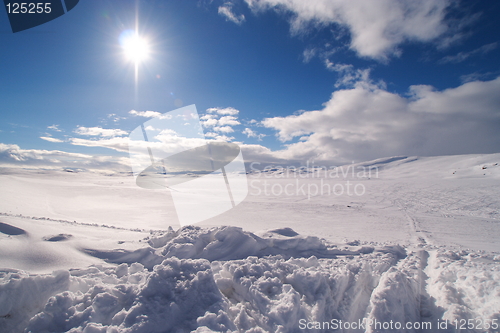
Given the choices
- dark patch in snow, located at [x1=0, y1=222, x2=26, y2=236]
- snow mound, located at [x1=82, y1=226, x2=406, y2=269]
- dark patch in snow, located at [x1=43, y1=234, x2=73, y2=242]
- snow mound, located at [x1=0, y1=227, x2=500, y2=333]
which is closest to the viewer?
snow mound, located at [x1=0, y1=227, x2=500, y2=333]

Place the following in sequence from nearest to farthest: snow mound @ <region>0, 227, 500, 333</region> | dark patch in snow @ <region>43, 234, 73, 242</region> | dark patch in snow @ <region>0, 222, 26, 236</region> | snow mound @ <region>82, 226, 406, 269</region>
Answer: snow mound @ <region>0, 227, 500, 333</region>, snow mound @ <region>82, 226, 406, 269</region>, dark patch in snow @ <region>0, 222, 26, 236</region>, dark patch in snow @ <region>43, 234, 73, 242</region>

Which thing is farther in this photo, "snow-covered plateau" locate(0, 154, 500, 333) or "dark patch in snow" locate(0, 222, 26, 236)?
"dark patch in snow" locate(0, 222, 26, 236)

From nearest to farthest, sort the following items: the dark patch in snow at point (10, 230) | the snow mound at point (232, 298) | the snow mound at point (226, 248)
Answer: the snow mound at point (232, 298) → the snow mound at point (226, 248) → the dark patch in snow at point (10, 230)

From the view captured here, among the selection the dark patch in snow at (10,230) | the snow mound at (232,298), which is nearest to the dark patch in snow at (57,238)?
the dark patch in snow at (10,230)

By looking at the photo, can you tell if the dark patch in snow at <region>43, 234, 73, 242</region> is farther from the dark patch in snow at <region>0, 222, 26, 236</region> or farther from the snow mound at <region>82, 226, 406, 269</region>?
the snow mound at <region>82, 226, 406, 269</region>

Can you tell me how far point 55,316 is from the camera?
2.40 m

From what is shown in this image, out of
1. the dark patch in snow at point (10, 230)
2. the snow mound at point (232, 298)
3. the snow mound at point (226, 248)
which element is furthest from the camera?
the dark patch in snow at point (10, 230)

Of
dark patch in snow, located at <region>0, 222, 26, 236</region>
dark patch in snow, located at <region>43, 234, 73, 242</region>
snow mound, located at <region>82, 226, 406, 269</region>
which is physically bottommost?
snow mound, located at <region>82, 226, 406, 269</region>

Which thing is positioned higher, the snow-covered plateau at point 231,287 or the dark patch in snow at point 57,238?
the dark patch in snow at point 57,238

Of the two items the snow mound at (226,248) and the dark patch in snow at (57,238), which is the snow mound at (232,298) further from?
the dark patch in snow at (57,238)

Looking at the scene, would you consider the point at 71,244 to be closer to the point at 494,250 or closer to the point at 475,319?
the point at 475,319

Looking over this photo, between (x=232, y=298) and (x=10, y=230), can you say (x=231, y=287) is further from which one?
(x=10, y=230)

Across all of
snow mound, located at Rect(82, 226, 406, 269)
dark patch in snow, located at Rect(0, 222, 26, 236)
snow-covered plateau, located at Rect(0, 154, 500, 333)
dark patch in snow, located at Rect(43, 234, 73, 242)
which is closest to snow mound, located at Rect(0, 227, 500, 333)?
snow-covered plateau, located at Rect(0, 154, 500, 333)

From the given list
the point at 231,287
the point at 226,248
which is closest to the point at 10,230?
the point at 226,248
